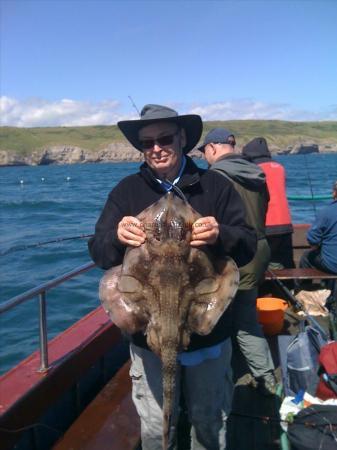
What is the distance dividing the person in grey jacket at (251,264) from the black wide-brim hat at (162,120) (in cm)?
136

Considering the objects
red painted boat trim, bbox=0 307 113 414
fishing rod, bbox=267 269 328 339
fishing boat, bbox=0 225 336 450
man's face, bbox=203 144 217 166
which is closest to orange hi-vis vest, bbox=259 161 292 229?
fishing rod, bbox=267 269 328 339

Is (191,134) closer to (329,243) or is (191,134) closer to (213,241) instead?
(213,241)

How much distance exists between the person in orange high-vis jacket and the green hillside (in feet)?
494

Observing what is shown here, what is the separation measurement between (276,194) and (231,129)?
169 metres

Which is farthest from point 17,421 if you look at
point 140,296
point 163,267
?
point 163,267

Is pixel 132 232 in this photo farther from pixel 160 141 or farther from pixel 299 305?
pixel 299 305

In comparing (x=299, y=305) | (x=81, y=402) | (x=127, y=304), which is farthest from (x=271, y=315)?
(x=127, y=304)

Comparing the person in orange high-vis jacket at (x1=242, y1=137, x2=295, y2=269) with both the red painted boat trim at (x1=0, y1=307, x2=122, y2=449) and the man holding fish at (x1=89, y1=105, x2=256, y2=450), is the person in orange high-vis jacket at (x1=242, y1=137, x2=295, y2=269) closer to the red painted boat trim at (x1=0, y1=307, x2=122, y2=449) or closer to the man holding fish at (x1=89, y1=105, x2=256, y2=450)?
the red painted boat trim at (x1=0, y1=307, x2=122, y2=449)

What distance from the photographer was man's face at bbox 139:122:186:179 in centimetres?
287

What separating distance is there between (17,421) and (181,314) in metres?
1.96

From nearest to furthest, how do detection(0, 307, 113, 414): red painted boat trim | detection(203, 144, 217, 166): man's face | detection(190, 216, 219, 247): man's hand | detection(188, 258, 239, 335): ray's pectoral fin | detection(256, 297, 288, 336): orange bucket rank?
1. detection(190, 216, 219, 247): man's hand
2. detection(188, 258, 239, 335): ray's pectoral fin
3. detection(0, 307, 113, 414): red painted boat trim
4. detection(203, 144, 217, 166): man's face
5. detection(256, 297, 288, 336): orange bucket

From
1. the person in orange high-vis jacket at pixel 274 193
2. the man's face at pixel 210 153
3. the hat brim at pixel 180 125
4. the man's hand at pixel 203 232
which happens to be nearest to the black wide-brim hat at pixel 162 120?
the hat brim at pixel 180 125

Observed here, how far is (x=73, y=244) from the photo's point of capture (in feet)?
66.9

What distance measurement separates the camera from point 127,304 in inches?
107
